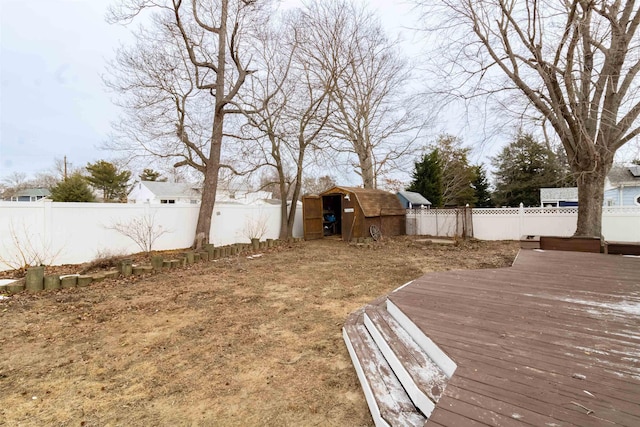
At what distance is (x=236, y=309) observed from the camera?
4.13 metres

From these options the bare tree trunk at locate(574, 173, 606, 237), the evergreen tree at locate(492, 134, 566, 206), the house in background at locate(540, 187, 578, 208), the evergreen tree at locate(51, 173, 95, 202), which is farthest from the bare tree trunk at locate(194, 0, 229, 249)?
the evergreen tree at locate(492, 134, 566, 206)

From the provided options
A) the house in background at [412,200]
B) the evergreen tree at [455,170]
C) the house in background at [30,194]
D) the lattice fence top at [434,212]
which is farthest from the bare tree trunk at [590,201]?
the house in background at [30,194]

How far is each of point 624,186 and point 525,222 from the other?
8.99m

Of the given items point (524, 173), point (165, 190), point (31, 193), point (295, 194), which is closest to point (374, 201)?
point (295, 194)

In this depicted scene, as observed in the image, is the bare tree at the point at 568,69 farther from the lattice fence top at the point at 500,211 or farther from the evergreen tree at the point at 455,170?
the evergreen tree at the point at 455,170

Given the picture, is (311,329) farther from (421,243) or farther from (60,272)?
(421,243)

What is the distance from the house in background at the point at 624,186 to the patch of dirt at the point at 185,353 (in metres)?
16.4

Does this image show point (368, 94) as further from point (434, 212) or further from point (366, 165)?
point (434, 212)

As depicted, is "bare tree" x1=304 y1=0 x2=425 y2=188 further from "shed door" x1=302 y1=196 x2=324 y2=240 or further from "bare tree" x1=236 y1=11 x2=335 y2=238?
"shed door" x1=302 y1=196 x2=324 y2=240

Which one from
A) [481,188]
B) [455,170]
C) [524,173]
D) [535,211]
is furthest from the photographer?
[481,188]

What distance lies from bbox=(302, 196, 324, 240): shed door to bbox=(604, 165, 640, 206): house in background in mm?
14043

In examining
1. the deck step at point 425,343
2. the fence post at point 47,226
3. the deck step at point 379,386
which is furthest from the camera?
the fence post at point 47,226

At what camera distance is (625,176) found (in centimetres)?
1502

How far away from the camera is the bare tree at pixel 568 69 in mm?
6516
